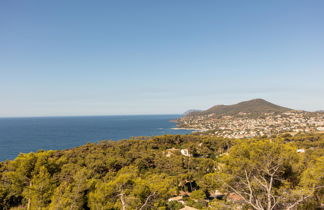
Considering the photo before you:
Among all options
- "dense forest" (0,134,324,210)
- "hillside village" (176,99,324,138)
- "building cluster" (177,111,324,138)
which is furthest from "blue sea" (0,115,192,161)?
"dense forest" (0,134,324,210)

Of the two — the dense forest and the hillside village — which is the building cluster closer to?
the hillside village

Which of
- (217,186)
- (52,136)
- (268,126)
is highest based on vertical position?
(217,186)

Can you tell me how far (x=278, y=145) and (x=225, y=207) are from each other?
6389 millimetres

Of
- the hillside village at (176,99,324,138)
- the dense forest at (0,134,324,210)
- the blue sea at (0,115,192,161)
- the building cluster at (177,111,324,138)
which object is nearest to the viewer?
the dense forest at (0,134,324,210)

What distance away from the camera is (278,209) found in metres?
7.62

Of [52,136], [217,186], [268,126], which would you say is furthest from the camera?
[268,126]

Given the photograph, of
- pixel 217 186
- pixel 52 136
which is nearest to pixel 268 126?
pixel 217 186

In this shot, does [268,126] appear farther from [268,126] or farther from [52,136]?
[52,136]

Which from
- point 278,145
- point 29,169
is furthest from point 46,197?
point 278,145

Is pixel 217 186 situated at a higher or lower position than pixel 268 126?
higher

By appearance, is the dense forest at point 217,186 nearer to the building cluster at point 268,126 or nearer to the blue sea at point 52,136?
the blue sea at point 52,136

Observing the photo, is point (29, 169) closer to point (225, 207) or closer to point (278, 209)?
point (225, 207)

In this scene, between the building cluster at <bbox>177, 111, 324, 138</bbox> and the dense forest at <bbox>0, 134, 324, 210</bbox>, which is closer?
the dense forest at <bbox>0, 134, 324, 210</bbox>

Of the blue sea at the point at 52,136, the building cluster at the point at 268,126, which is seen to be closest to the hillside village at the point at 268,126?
the building cluster at the point at 268,126
